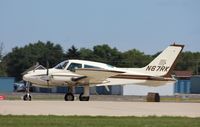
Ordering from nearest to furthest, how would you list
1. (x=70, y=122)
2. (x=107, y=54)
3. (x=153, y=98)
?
(x=70, y=122) < (x=153, y=98) < (x=107, y=54)

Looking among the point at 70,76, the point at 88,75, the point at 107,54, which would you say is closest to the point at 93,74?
the point at 88,75

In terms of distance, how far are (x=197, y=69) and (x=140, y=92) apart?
309 feet

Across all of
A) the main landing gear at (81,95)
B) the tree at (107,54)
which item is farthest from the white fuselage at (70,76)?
the tree at (107,54)

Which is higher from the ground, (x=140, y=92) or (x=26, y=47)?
(x=26, y=47)

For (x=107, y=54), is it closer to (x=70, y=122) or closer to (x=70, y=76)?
(x=70, y=76)

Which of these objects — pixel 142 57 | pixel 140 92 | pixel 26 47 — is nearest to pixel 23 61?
pixel 26 47

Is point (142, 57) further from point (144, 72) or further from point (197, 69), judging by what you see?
point (144, 72)

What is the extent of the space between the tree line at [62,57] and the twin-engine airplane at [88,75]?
340 feet

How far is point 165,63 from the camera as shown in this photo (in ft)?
147

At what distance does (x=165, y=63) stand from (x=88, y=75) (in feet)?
21.3

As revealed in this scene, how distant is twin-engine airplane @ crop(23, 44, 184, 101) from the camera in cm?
4144

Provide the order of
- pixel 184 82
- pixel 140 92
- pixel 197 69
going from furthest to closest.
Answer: pixel 197 69 < pixel 184 82 < pixel 140 92

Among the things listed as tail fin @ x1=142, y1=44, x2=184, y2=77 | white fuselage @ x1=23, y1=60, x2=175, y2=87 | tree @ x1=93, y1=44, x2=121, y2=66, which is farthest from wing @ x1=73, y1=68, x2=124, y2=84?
tree @ x1=93, y1=44, x2=121, y2=66

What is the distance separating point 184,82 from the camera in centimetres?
11006
